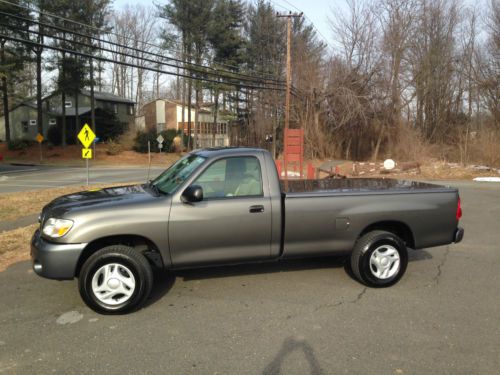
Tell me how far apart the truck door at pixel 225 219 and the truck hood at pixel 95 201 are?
464 millimetres

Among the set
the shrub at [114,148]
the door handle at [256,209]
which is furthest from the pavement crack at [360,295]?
the shrub at [114,148]

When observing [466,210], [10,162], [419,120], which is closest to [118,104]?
[10,162]

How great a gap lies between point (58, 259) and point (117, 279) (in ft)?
1.92

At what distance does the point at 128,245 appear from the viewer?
14.4 feet

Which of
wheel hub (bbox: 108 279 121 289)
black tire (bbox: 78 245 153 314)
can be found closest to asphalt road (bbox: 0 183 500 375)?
black tire (bbox: 78 245 153 314)

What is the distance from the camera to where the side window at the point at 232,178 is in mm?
4551

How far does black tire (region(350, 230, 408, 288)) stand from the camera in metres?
4.78

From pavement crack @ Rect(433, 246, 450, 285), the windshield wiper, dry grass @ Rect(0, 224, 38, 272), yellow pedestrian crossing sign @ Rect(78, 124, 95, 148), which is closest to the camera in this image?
the windshield wiper

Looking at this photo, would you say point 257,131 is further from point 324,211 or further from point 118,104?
point 324,211

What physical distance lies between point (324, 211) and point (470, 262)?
9.28ft

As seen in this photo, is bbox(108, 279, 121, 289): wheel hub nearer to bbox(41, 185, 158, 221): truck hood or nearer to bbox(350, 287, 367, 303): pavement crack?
bbox(41, 185, 158, 221): truck hood

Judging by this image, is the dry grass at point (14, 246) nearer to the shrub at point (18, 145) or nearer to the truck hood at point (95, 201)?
the truck hood at point (95, 201)

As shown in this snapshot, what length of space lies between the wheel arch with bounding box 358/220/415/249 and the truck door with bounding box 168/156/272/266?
1.31 meters

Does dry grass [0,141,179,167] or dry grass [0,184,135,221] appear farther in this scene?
dry grass [0,141,179,167]
